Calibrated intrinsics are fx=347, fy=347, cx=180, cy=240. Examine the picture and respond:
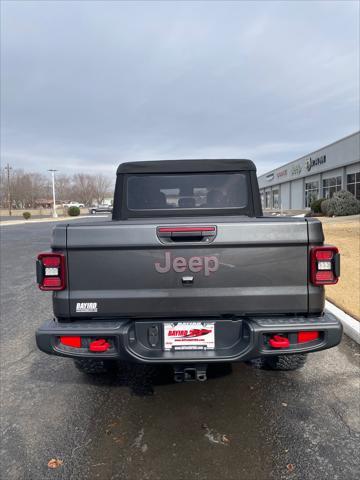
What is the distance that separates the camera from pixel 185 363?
2.47m

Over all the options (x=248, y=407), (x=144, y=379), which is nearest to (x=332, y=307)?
(x=248, y=407)

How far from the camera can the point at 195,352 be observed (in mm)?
2492

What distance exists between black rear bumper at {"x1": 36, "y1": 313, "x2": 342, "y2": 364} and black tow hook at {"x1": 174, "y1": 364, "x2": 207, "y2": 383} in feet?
0.40

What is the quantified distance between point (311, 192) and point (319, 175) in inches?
142

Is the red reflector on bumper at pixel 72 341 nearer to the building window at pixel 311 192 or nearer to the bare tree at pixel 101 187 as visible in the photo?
the building window at pixel 311 192

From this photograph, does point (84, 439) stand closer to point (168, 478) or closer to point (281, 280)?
point (168, 478)

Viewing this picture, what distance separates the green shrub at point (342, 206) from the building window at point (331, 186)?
10.5m

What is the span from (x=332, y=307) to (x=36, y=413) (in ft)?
13.3

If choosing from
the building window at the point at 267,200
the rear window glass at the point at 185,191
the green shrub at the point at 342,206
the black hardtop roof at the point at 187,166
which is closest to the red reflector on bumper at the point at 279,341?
the rear window glass at the point at 185,191

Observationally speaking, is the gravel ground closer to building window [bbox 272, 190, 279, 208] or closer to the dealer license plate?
the dealer license plate

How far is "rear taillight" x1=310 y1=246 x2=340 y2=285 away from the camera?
7.98ft

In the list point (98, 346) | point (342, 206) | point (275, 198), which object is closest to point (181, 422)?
point (98, 346)

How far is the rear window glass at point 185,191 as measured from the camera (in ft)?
12.9

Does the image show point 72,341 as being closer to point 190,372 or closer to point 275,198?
point 190,372
